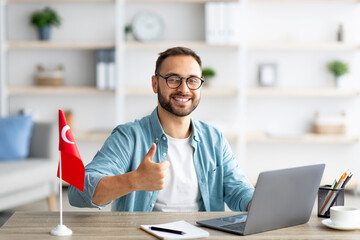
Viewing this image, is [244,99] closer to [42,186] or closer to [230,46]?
[230,46]

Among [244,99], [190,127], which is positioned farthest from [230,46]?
[190,127]

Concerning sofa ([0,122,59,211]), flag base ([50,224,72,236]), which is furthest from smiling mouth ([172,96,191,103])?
sofa ([0,122,59,211])

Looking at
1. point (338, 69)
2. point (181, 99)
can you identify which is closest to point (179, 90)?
point (181, 99)

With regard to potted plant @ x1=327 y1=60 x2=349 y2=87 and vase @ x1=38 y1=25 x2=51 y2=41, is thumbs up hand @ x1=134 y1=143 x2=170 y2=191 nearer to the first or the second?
vase @ x1=38 y1=25 x2=51 y2=41

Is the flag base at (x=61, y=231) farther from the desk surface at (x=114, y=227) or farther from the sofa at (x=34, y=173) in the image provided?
the sofa at (x=34, y=173)

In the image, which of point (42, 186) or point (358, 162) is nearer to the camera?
point (42, 186)

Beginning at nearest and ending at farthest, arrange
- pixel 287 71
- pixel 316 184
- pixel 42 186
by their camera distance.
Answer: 1. pixel 316 184
2. pixel 42 186
3. pixel 287 71

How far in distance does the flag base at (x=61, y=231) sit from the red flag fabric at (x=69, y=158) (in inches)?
5.1

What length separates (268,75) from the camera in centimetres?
505

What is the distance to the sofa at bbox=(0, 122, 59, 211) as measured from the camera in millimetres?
3770

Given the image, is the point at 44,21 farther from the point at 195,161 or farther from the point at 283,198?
the point at 283,198

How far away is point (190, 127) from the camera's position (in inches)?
85.3

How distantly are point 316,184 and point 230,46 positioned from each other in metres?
3.26

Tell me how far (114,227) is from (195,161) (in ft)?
1.92
